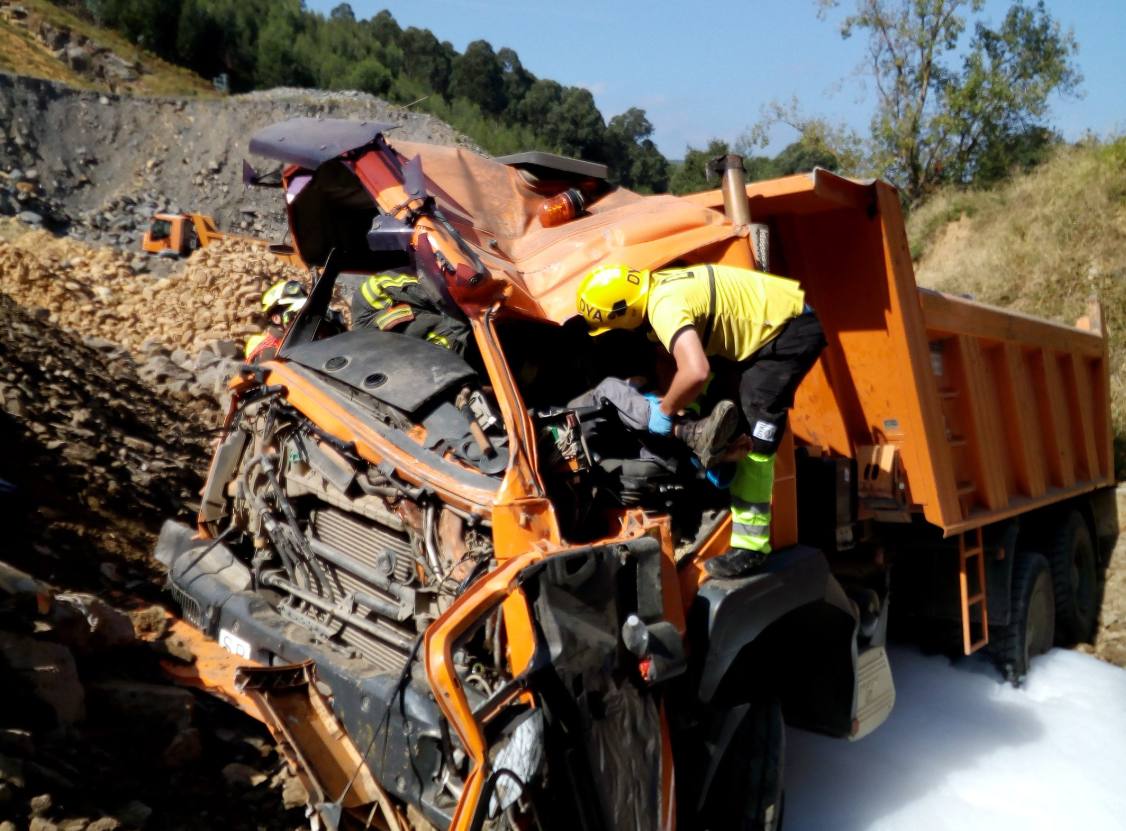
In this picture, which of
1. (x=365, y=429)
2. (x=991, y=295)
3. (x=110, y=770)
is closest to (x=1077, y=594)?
(x=365, y=429)

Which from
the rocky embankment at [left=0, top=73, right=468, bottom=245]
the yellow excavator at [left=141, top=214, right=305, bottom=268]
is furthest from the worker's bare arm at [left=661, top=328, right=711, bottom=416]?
the rocky embankment at [left=0, top=73, right=468, bottom=245]

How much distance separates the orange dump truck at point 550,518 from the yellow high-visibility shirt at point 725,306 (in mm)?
238

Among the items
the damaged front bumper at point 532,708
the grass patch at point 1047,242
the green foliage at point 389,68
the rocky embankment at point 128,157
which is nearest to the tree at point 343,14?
the green foliage at point 389,68

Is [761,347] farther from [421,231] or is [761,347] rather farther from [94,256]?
[94,256]

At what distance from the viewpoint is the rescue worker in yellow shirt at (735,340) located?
3.01m

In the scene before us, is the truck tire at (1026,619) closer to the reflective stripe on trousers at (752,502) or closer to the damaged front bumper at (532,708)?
the reflective stripe on trousers at (752,502)

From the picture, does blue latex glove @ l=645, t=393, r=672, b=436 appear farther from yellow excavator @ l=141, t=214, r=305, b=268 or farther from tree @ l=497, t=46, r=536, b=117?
tree @ l=497, t=46, r=536, b=117

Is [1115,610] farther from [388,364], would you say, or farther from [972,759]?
[388,364]

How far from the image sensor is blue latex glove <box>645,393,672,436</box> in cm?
304

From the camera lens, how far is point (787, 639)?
361 cm

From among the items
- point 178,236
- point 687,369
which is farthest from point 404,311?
point 178,236

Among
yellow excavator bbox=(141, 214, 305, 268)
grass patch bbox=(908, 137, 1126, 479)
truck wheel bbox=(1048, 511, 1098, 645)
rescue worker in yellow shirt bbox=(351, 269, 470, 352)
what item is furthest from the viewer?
yellow excavator bbox=(141, 214, 305, 268)

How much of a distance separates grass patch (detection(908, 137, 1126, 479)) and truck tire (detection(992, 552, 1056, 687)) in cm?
418

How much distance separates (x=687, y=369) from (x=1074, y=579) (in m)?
4.31
